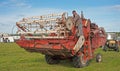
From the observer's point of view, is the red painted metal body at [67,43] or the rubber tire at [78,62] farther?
the rubber tire at [78,62]

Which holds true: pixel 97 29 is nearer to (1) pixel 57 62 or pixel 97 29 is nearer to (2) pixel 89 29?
(2) pixel 89 29

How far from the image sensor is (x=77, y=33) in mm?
14781

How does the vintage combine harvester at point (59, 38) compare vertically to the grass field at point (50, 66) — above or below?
above

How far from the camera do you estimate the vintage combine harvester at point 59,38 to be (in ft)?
47.2

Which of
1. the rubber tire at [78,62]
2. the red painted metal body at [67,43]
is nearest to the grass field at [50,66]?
the rubber tire at [78,62]

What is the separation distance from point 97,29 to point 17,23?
458 cm

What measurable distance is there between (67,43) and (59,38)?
554 mm

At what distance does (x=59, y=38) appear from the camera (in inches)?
577

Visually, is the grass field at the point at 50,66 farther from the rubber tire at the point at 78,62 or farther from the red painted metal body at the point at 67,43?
the red painted metal body at the point at 67,43

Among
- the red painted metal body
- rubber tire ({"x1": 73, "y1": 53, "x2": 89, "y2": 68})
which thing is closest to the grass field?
rubber tire ({"x1": 73, "y1": 53, "x2": 89, "y2": 68})

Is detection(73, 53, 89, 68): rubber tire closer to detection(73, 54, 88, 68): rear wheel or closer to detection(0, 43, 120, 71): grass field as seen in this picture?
detection(73, 54, 88, 68): rear wheel

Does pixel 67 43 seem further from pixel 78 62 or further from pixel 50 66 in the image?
pixel 50 66

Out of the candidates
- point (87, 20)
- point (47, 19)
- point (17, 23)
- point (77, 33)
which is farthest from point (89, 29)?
point (17, 23)

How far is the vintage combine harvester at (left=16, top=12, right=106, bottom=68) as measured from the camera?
1439 cm
